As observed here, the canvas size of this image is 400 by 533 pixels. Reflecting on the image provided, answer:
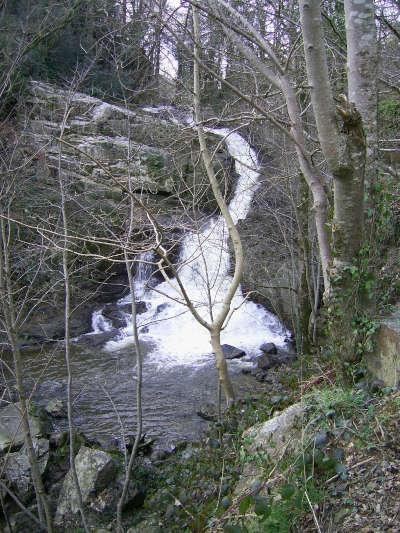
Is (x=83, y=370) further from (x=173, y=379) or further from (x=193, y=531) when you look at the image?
(x=193, y=531)

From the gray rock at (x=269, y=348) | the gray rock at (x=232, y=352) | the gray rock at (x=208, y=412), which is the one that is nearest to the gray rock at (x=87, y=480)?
the gray rock at (x=208, y=412)

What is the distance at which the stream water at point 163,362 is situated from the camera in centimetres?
735

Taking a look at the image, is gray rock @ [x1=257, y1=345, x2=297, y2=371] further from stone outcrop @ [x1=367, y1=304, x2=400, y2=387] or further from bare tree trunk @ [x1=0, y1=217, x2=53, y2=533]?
stone outcrop @ [x1=367, y1=304, x2=400, y2=387]

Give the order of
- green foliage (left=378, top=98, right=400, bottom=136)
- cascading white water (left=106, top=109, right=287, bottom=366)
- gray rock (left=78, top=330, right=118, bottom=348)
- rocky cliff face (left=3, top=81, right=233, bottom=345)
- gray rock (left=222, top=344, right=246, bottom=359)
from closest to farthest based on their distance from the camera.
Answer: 1. rocky cliff face (left=3, top=81, right=233, bottom=345)
2. green foliage (left=378, top=98, right=400, bottom=136)
3. gray rock (left=222, top=344, right=246, bottom=359)
4. cascading white water (left=106, top=109, right=287, bottom=366)
5. gray rock (left=78, top=330, right=118, bottom=348)

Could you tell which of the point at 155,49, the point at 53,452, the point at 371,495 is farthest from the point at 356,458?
the point at 155,49

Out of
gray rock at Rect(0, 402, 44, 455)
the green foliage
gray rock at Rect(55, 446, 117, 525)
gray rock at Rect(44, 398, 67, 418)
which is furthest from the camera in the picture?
the green foliage

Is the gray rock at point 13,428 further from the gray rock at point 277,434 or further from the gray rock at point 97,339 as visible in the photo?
the gray rock at point 277,434

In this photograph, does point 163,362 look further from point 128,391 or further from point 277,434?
point 277,434

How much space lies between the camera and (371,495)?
2459 mm

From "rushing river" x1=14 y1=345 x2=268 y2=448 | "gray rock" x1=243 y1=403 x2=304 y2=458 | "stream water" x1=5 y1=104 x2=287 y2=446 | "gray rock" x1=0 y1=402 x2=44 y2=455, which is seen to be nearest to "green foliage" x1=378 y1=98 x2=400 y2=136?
"stream water" x1=5 y1=104 x2=287 y2=446

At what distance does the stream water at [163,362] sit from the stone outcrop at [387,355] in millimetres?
2630

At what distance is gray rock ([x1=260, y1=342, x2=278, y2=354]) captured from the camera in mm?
10047

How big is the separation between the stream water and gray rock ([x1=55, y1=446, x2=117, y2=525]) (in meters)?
0.61

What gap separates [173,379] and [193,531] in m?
5.25
